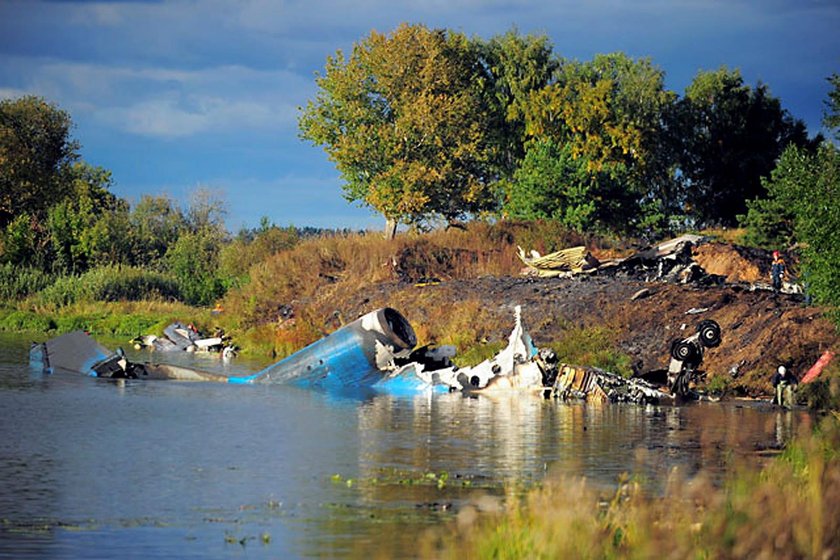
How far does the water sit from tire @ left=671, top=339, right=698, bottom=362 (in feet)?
5.32

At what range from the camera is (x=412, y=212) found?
6756 centimetres

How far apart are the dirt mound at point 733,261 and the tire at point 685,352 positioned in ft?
62.1

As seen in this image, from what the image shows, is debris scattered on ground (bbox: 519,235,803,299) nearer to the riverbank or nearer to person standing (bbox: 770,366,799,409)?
the riverbank

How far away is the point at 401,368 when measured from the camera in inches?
1160

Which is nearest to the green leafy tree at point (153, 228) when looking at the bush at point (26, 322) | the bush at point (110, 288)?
the bush at point (110, 288)

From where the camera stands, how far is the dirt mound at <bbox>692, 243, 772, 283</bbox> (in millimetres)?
46062

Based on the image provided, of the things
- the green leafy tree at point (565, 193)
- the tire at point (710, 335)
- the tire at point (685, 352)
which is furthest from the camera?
the green leafy tree at point (565, 193)

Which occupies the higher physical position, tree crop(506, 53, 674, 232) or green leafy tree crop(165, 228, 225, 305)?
tree crop(506, 53, 674, 232)

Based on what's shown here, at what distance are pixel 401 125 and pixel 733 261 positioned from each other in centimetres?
2518

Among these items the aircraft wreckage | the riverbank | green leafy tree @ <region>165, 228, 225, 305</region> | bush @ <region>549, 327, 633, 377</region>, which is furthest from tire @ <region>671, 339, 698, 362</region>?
green leafy tree @ <region>165, 228, 225, 305</region>

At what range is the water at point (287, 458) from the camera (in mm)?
12641

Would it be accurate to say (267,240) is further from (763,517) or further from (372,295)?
(763,517)

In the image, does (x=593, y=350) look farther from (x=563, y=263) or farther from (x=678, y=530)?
(x=678, y=530)

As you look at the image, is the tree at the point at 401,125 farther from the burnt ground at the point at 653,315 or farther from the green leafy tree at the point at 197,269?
the burnt ground at the point at 653,315
